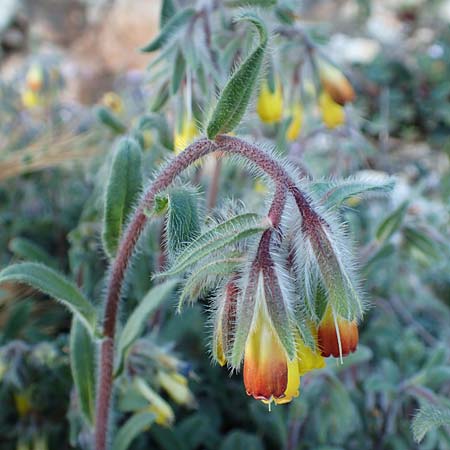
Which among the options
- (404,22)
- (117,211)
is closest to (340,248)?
(117,211)

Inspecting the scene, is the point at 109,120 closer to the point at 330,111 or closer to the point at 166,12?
the point at 166,12

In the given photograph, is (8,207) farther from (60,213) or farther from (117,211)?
(117,211)

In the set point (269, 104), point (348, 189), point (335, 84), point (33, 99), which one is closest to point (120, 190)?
point (348, 189)

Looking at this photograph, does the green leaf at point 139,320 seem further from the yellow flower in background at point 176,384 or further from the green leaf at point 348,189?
the green leaf at point 348,189

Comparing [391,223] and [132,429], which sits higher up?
[391,223]

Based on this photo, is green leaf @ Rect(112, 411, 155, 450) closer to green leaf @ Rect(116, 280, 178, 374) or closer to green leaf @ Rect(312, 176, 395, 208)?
green leaf @ Rect(116, 280, 178, 374)

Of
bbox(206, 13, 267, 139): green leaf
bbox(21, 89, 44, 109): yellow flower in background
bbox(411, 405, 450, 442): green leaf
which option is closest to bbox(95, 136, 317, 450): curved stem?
bbox(206, 13, 267, 139): green leaf
